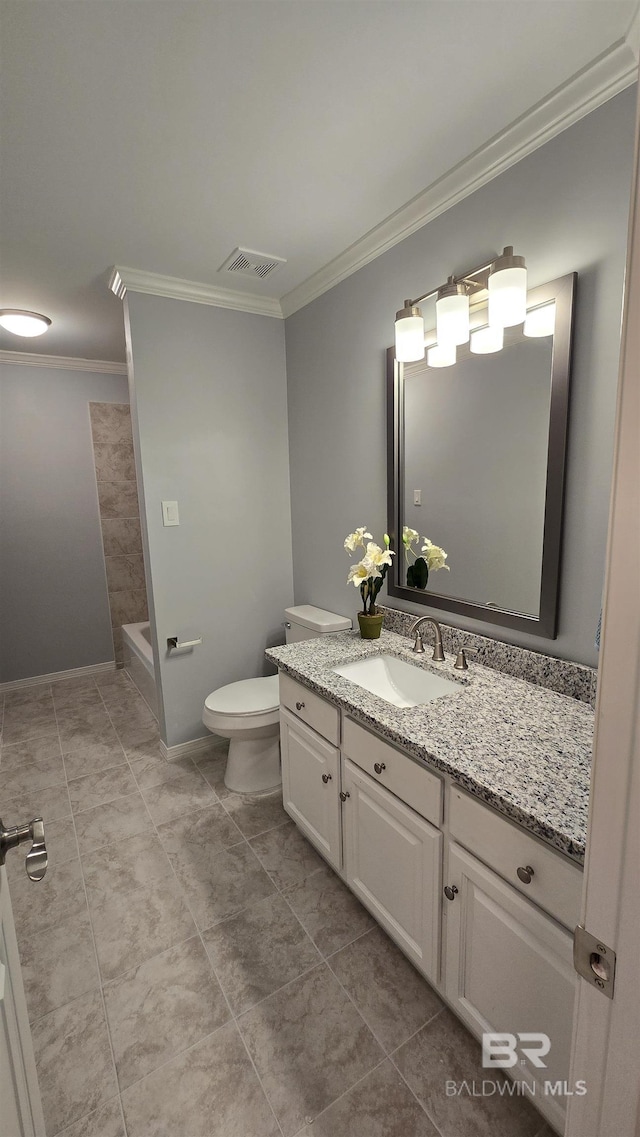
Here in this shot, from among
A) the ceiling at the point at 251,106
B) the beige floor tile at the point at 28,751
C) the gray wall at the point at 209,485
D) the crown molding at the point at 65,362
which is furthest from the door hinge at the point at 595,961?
the crown molding at the point at 65,362

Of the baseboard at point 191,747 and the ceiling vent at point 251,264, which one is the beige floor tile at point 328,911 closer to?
the baseboard at point 191,747

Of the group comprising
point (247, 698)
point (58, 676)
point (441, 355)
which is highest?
point (441, 355)

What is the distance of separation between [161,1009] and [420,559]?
1660 millimetres

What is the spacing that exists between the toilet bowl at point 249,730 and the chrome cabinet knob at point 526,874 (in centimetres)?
143

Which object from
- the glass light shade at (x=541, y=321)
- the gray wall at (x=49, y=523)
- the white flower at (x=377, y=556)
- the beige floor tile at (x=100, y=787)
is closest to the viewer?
the glass light shade at (x=541, y=321)

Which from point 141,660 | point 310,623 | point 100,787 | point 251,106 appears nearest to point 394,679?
point 310,623

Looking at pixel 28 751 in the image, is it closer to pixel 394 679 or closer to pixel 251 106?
pixel 394 679

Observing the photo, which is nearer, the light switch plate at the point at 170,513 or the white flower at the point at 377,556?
the white flower at the point at 377,556

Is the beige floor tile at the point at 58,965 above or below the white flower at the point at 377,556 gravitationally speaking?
Result: below

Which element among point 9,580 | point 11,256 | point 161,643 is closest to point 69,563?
point 9,580

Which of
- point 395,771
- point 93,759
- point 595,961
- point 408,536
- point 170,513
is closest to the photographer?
point 595,961

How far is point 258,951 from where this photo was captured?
1562 millimetres

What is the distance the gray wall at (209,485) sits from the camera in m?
2.39

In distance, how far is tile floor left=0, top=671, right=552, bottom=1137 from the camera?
116 cm
